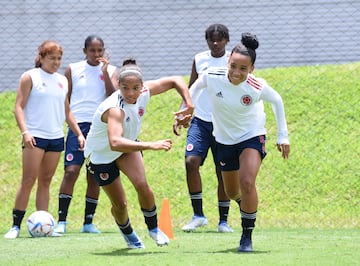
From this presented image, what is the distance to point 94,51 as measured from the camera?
10.7 meters

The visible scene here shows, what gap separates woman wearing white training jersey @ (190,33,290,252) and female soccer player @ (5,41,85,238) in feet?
6.75

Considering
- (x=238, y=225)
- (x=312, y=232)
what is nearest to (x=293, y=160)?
(x=238, y=225)

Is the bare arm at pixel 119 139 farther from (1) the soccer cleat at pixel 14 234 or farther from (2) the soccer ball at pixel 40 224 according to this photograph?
(1) the soccer cleat at pixel 14 234

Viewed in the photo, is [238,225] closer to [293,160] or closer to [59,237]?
[293,160]

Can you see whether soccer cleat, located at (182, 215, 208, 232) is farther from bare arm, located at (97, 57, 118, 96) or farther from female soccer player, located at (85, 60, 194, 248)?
female soccer player, located at (85, 60, 194, 248)

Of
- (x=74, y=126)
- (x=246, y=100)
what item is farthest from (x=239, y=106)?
(x=74, y=126)

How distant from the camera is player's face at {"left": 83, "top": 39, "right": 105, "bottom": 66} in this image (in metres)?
10.7

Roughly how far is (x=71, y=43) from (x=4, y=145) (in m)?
2.64

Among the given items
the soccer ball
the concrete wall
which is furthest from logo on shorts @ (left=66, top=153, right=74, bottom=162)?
the concrete wall

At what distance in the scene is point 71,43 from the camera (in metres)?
16.2

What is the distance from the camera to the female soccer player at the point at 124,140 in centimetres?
782

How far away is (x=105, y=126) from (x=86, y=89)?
8.94 ft

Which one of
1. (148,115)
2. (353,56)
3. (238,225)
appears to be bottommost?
(238,225)

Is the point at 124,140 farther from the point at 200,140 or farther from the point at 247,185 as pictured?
the point at 200,140
